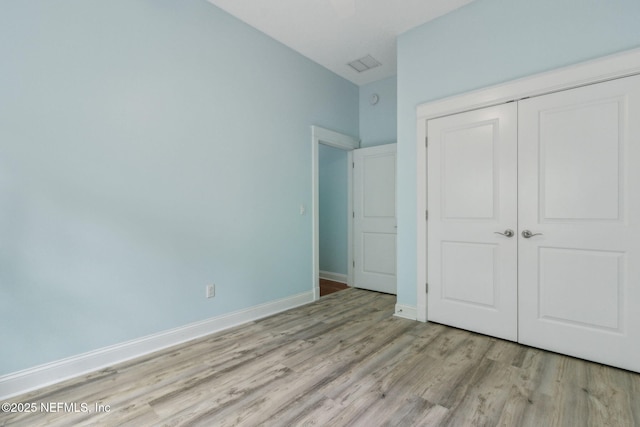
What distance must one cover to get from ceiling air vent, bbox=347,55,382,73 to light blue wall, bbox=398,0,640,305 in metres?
0.60

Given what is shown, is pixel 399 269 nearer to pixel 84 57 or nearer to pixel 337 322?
pixel 337 322

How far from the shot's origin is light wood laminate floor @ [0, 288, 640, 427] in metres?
1.64

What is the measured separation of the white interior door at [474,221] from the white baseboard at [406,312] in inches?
6.2

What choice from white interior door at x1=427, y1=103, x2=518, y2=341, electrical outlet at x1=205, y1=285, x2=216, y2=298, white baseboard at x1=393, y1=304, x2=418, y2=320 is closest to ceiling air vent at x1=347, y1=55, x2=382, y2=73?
white interior door at x1=427, y1=103, x2=518, y2=341

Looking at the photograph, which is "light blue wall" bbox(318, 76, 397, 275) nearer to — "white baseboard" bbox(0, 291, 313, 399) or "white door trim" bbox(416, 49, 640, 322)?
"white door trim" bbox(416, 49, 640, 322)

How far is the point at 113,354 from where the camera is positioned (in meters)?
2.24

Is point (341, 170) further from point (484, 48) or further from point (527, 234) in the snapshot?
point (527, 234)

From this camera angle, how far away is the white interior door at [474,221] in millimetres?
2605

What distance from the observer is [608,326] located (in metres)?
2.17

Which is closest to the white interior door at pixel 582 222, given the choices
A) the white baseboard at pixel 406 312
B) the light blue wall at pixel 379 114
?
the white baseboard at pixel 406 312

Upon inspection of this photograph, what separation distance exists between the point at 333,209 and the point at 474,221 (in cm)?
252

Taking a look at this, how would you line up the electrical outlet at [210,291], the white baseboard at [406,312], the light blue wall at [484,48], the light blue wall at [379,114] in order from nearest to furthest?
the light blue wall at [484,48] → the electrical outlet at [210,291] → the white baseboard at [406,312] → the light blue wall at [379,114]

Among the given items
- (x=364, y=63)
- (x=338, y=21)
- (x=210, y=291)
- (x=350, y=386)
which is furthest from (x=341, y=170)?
(x=350, y=386)

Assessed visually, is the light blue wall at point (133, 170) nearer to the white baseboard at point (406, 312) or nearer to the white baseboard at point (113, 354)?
Result: the white baseboard at point (113, 354)
